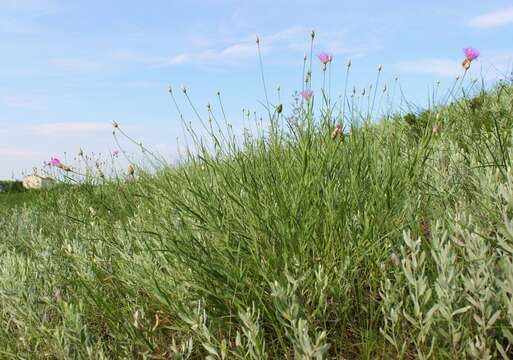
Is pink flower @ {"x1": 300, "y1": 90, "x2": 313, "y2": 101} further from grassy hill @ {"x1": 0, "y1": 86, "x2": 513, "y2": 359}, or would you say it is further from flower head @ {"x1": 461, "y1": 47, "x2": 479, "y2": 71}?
flower head @ {"x1": 461, "y1": 47, "x2": 479, "y2": 71}

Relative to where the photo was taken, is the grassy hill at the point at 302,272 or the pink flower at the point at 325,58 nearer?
the grassy hill at the point at 302,272

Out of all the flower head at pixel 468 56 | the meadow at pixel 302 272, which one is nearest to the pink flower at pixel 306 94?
the meadow at pixel 302 272

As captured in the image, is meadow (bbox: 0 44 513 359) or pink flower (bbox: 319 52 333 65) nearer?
meadow (bbox: 0 44 513 359)

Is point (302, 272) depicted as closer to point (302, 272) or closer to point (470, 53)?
point (302, 272)

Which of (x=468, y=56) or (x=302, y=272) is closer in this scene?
(x=302, y=272)

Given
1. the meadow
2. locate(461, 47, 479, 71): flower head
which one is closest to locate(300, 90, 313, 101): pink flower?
the meadow

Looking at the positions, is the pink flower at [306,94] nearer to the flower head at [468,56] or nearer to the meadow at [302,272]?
the meadow at [302,272]

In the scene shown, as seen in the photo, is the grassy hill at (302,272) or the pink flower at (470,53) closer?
the grassy hill at (302,272)

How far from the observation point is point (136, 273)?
2.78 metres

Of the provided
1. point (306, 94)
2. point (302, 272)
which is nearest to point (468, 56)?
point (306, 94)

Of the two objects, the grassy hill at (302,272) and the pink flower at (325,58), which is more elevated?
the pink flower at (325,58)

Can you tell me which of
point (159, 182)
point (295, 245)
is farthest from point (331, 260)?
point (159, 182)

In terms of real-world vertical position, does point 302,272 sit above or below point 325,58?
below

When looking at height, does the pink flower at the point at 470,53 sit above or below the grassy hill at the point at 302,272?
Result: above
